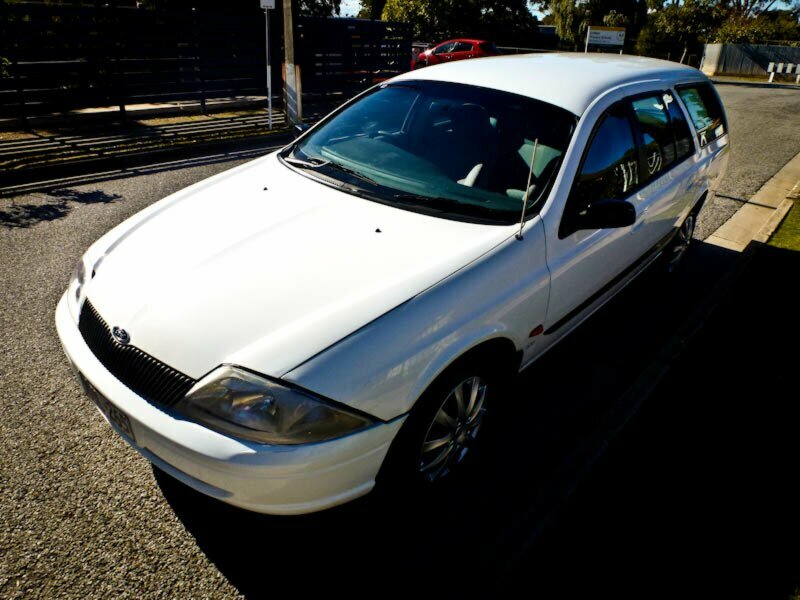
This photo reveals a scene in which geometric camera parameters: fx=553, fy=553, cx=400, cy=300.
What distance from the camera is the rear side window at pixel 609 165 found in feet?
9.61

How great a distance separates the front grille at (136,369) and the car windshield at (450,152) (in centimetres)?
137

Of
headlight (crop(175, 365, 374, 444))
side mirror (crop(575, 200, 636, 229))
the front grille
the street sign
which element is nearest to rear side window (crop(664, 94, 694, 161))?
side mirror (crop(575, 200, 636, 229))

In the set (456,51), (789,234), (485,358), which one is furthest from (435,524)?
(456,51)

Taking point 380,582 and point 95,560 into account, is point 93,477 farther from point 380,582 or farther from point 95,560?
point 380,582

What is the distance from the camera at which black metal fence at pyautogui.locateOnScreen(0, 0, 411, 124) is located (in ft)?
30.8

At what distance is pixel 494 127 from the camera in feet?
10.2

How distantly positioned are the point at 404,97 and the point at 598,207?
1557mm

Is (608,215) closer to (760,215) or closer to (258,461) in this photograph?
(258,461)

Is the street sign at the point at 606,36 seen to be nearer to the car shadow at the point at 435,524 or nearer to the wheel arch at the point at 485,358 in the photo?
the car shadow at the point at 435,524

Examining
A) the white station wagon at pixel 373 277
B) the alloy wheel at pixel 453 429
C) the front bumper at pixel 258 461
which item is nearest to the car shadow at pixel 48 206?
the white station wagon at pixel 373 277

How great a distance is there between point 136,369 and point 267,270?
654 mm

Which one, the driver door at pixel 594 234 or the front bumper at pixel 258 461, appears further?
the driver door at pixel 594 234

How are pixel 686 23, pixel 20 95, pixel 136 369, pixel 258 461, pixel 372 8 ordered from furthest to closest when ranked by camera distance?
pixel 372 8, pixel 686 23, pixel 20 95, pixel 136 369, pixel 258 461

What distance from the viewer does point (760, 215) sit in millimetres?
6926
